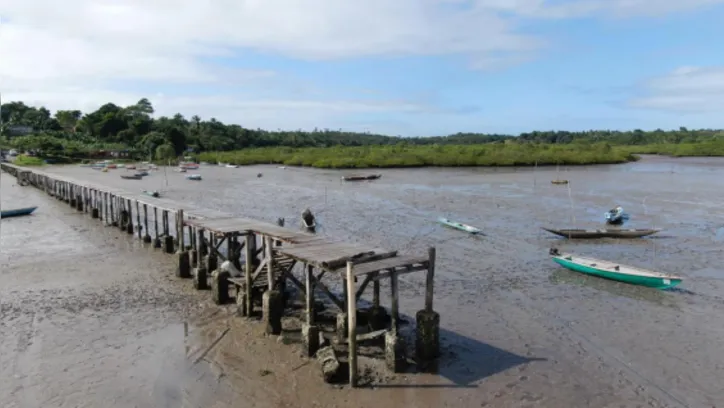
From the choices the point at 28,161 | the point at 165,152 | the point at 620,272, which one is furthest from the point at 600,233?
the point at 165,152

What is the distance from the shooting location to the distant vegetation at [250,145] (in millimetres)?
85625

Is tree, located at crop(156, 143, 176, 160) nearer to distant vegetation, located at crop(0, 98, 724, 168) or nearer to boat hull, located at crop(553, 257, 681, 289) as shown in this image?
distant vegetation, located at crop(0, 98, 724, 168)

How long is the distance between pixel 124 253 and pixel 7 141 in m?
101

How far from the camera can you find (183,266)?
20312 mm

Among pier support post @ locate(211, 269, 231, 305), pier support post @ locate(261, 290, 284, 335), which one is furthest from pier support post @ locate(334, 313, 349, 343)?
pier support post @ locate(211, 269, 231, 305)

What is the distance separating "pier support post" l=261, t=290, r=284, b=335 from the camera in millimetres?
14219

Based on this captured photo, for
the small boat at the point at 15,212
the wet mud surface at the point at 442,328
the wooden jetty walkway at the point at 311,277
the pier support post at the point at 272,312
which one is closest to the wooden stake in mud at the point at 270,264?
the wooden jetty walkway at the point at 311,277

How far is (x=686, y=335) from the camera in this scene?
1505 centimetres

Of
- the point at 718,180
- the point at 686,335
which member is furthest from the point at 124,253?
the point at 718,180

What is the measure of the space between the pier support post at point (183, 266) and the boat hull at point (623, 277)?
1372 centimetres

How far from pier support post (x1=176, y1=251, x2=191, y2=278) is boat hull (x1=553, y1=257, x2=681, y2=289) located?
13724mm

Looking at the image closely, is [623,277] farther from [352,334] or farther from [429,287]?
[352,334]

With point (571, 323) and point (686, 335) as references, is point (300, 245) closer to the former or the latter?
point (571, 323)

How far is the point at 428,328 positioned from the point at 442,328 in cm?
268
